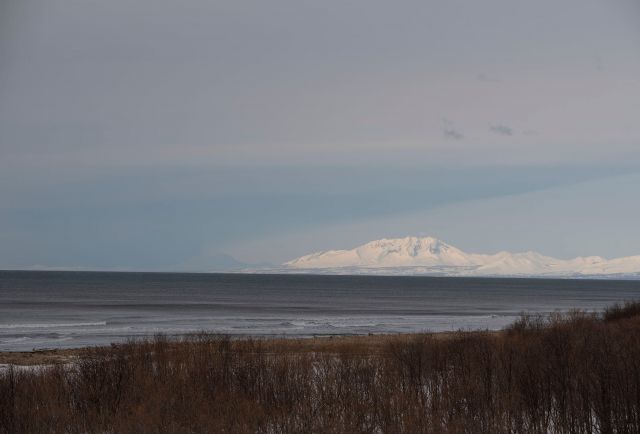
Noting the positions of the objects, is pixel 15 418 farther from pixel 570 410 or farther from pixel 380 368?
pixel 570 410

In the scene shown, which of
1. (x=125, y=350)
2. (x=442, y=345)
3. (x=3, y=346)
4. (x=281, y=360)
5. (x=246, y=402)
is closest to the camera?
(x=246, y=402)

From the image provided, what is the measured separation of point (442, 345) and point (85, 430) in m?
12.1

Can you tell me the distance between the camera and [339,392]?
18.6 m

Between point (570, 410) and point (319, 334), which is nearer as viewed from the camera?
point (570, 410)

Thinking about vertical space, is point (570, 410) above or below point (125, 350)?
below

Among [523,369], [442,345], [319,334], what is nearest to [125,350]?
[442,345]

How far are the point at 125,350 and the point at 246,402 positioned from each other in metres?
6.59

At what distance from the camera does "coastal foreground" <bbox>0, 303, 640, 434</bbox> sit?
1628 cm

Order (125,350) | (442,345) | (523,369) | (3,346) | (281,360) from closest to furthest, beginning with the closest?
(523,369), (281,360), (125,350), (442,345), (3,346)

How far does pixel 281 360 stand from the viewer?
20.8 metres

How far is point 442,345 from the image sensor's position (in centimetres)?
2427

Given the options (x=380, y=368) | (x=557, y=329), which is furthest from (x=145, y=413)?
(x=557, y=329)

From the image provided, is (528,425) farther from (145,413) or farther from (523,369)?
(145,413)

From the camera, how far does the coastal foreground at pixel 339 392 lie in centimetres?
1628
